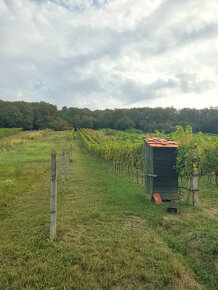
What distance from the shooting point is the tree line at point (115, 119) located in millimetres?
71188

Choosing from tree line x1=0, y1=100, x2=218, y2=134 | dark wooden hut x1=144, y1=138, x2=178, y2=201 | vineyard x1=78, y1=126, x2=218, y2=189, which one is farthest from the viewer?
tree line x1=0, y1=100, x2=218, y2=134

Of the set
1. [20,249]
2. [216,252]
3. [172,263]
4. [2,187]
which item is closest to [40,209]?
[20,249]

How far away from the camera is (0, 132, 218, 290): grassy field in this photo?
363 centimetres

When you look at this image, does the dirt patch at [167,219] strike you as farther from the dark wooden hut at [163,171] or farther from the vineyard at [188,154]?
the vineyard at [188,154]

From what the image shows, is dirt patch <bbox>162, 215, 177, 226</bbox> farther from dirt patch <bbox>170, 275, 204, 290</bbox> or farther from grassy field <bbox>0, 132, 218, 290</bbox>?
dirt patch <bbox>170, 275, 204, 290</bbox>

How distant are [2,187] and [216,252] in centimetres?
861

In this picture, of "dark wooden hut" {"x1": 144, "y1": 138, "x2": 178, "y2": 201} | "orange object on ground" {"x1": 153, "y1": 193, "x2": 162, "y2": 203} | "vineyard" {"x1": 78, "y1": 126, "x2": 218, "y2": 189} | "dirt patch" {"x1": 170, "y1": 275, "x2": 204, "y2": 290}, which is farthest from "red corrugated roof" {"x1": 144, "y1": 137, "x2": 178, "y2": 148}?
"dirt patch" {"x1": 170, "y1": 275, "x2": 204, "y2": 290}

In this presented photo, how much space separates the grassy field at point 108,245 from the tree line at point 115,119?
62.1 m

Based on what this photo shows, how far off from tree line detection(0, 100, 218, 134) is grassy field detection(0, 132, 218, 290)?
62.1 metres

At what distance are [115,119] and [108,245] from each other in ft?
275

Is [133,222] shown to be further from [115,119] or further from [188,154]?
[115,119]

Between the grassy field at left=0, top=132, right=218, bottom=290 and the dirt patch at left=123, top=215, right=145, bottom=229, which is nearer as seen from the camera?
the grassy field at left=0, top=132, right=218, bottom=290

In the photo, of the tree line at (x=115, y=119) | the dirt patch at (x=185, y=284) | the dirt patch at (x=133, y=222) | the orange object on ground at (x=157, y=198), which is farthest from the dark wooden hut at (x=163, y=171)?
the tree line at (x=115, y=119)

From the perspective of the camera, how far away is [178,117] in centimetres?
Result: 8144
